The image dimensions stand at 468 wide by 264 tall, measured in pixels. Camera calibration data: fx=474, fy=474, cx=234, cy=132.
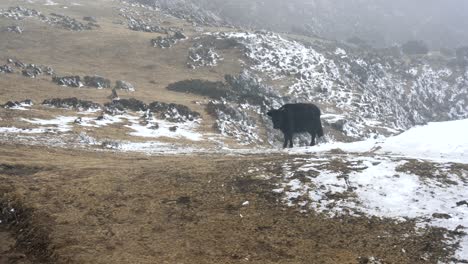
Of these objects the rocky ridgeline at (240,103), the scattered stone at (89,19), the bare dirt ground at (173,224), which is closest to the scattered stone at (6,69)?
the rocky ridgeline at (240,103)

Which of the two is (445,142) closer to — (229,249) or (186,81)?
(229,249)

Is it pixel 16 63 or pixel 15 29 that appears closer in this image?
pixel 16 63

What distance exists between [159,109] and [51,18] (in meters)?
33.4

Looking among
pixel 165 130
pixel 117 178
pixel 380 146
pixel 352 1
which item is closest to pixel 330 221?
pixel 117 178

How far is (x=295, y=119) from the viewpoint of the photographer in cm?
2503

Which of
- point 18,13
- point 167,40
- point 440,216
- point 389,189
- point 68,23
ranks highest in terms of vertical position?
point 18,13

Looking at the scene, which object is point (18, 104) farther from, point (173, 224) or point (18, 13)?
point (18, 13)

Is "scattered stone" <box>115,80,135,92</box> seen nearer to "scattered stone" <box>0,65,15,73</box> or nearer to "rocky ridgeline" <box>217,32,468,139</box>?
"scattered stone" <box>0,65,15,73</box>

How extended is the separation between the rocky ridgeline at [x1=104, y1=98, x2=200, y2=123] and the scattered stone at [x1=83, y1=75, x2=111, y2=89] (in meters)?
6.43

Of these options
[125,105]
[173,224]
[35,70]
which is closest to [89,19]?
[35,70]

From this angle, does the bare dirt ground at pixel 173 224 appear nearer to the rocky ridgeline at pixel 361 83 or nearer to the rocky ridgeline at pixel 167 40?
the rocky ridgeline at pixel 361 83

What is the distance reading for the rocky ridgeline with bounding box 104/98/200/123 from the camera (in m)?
32.8

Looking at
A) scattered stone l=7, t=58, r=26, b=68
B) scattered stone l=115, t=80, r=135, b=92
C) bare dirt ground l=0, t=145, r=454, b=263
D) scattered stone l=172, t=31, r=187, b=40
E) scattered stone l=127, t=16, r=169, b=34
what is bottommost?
scattered stone l=115, t=80, r=135, b=92

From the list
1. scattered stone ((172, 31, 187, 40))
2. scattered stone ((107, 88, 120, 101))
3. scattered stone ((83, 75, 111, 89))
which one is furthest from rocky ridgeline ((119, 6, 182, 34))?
scattered stone ((107, 88, 120, 101))
